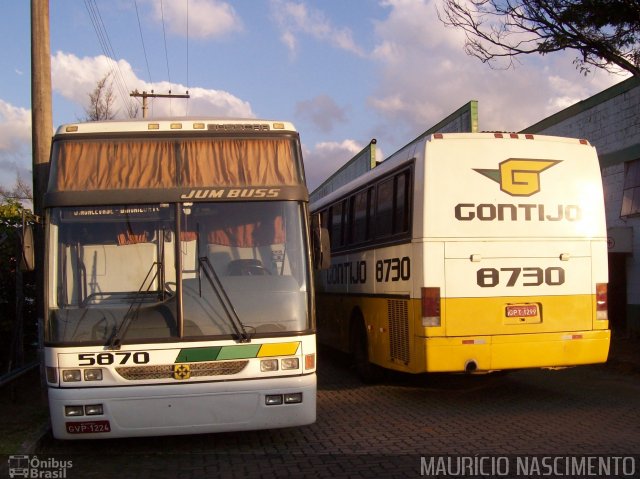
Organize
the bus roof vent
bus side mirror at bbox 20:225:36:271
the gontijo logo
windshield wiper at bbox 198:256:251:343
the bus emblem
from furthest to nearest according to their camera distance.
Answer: the gontijo logo, the bus roof vent, bus side mirror at bbox 20:225:36:271, windshield wiper at bbox 198:256:251:343, the bus emblem

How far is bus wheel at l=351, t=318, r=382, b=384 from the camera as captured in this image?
10586 mm

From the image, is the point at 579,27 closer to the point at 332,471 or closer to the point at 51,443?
the point at 332,471

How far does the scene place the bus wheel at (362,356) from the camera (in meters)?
10.6

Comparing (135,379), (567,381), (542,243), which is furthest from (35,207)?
(567,381)

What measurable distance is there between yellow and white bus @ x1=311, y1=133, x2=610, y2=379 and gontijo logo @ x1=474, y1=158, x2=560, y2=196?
1cm

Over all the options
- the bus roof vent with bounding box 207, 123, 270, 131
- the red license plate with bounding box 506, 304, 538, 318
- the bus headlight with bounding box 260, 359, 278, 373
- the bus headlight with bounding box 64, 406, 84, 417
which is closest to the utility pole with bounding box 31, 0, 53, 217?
the bus roof vent with bounding box 207, 123, 270, 131

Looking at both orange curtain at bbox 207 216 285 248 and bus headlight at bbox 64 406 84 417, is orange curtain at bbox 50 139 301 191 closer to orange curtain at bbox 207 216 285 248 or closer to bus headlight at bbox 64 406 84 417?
orange curtain at bbox 207 216 285 248

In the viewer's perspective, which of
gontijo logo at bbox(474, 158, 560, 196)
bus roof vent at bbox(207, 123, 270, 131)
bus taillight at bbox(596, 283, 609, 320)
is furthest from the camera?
bus taillight at bbox(596, 283, 609, 320)

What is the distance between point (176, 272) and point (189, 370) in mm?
940

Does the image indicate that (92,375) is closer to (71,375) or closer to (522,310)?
(71,375)

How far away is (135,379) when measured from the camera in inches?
253

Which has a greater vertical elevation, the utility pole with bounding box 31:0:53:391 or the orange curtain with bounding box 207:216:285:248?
the utility pole with bounding box 31:0:53:391

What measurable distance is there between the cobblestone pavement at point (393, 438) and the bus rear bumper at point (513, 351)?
609mm

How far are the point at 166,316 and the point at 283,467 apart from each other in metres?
1.77
